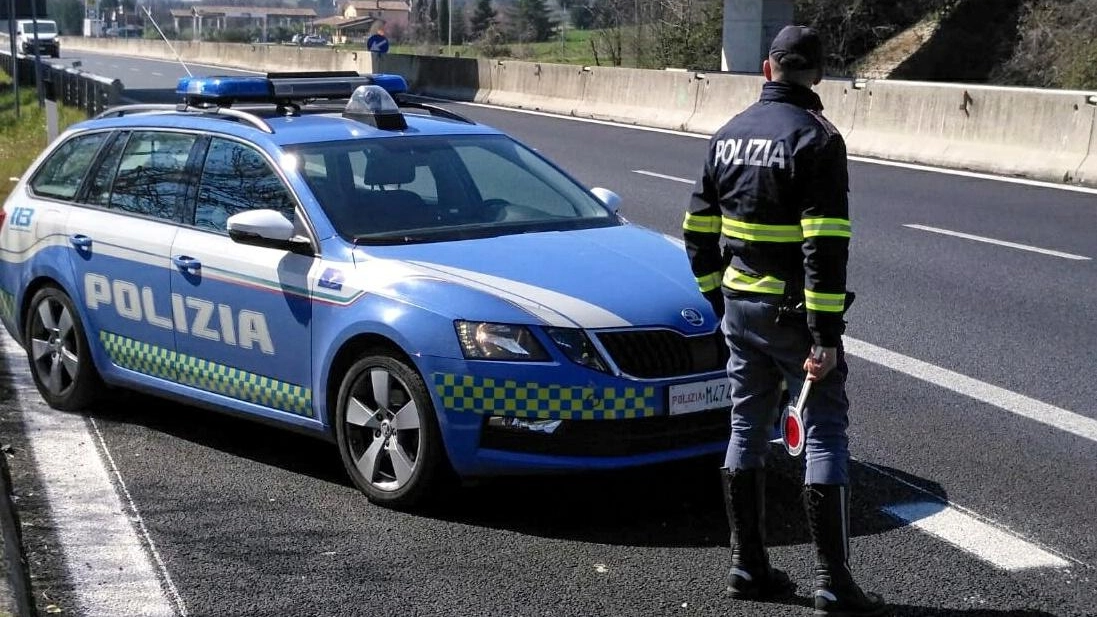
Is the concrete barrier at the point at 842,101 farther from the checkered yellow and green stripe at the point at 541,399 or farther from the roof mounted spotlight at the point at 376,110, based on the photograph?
the checkered yellow and green stripe at the point at 541,399

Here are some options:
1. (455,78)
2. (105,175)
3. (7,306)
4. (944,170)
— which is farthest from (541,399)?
(455,78)

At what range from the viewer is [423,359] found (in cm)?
532

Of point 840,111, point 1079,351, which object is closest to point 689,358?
point 1079,351

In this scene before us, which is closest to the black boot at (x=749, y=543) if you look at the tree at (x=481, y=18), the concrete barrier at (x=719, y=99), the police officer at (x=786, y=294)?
the police officer at (x=786, y=294)

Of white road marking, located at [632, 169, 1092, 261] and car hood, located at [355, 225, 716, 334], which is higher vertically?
car hood, located at [355, 225, 716, 334]

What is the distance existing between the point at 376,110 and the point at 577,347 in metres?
1.99

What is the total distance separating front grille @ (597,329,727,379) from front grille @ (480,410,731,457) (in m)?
0.17

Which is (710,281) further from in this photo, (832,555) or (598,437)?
(832,555)

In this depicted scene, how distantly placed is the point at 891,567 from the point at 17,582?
2.79m

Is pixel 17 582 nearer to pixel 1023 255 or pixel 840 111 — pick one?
pixel 1023 255

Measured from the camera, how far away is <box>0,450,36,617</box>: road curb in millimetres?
4383

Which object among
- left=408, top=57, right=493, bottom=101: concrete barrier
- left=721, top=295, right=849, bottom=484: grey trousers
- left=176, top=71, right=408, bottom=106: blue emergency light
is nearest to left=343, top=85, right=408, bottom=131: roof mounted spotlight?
left=176, top=71, right=408, bottom=106: blue emergency light

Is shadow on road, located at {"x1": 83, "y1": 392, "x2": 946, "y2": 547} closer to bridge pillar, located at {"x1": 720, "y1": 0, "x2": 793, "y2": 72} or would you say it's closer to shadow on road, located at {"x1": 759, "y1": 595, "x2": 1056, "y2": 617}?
shadow on road, located at {"x1": 759, "y1": 595, "x2": 1056, "y2": 617}

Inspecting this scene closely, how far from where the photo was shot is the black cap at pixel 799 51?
14.4 ft
